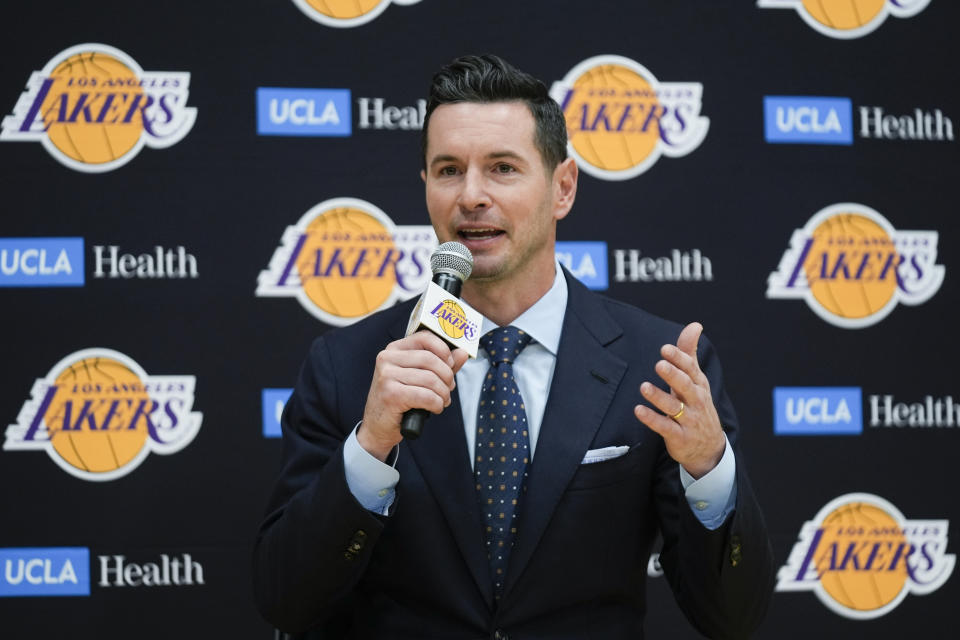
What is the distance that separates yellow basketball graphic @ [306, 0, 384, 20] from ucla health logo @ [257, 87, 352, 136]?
232mm

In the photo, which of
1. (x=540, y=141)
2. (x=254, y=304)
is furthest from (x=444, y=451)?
(x=254, y=304)

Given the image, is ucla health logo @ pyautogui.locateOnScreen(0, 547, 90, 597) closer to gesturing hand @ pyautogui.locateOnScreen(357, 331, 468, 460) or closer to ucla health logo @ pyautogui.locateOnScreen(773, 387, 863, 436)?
gesturing hand @ pyautogui.locateOnScreen(357, 331, 468, 460)

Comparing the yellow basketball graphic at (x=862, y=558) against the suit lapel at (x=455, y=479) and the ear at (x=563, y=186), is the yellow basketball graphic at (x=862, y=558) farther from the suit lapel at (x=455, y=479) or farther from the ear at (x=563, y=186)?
the suit lapel at (x=455, y=479)

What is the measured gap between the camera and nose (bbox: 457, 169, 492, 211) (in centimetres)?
171

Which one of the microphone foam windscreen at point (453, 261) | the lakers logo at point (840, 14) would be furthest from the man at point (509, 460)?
the lakers logo at point (840, 14)

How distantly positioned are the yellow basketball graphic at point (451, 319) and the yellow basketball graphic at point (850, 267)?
1832mm

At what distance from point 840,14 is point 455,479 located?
7.14 ft

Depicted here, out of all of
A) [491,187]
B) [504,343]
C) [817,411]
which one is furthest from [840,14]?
[504,343]

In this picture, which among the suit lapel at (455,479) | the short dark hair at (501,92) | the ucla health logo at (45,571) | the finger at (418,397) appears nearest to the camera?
the finger at (418,397)

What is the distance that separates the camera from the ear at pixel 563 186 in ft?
6.29

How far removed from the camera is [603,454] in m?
1.67

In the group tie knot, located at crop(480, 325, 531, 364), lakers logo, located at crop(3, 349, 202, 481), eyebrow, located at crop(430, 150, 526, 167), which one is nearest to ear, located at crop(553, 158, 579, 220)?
eyebrow, located at crop(430, 150, 526, 167)

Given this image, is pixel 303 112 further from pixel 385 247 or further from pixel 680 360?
pixel 680 360

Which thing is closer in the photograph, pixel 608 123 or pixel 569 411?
pixel 569 411
